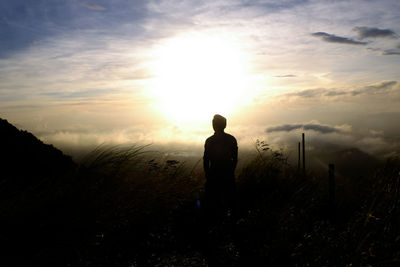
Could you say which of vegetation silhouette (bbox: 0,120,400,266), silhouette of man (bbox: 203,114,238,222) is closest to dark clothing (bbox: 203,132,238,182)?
silhouette of man (bbox: 203,114,238,222)

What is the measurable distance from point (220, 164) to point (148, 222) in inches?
63.6

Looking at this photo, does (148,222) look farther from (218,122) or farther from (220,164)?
(218,122)

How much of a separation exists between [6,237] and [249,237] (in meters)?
3.11

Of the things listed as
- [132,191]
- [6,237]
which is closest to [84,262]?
[6,237]

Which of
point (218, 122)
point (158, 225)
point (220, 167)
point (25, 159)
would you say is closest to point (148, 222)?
point (158, 225)

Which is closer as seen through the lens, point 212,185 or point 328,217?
point 212,185

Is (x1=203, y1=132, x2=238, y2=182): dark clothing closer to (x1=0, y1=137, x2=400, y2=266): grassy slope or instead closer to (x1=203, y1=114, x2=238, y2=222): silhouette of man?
(x1=203, y1=114, x2=238, y2=222): silhouette of man

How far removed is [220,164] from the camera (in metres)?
6.02

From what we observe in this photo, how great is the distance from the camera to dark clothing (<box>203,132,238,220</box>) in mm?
6004

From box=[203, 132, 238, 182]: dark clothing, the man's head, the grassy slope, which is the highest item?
the man's head

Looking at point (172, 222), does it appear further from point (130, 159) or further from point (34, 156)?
point (34, 156)

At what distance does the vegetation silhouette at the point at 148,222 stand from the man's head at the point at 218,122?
1.09 meters

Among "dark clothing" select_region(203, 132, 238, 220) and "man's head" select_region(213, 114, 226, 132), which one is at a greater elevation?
"man's head" select_region(213, 114, 226, 132)

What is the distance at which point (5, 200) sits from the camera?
4352 mm
